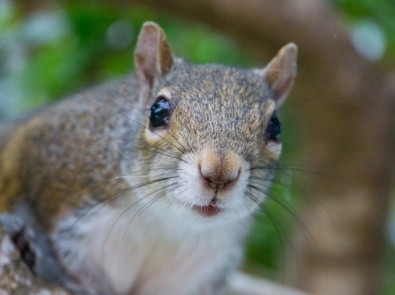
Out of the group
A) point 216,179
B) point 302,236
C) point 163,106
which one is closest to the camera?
point 216,179

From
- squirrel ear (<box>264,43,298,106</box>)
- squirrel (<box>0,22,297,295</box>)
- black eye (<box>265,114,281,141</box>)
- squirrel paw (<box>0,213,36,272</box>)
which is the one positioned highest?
squirrel ear (<box>264,43,298,106</box>)

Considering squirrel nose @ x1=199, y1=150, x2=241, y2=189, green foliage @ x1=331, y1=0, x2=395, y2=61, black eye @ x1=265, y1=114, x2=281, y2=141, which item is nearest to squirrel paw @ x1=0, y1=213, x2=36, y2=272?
squirrel nose @ x1=199, y1=150, x2=241, y2=189

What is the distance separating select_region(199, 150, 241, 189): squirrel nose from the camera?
1.27m

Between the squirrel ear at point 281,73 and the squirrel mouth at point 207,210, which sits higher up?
the squirrel ear at point 281,73

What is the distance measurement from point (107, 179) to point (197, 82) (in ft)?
1.38

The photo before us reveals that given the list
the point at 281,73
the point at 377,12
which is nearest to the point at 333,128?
the point at 377,12

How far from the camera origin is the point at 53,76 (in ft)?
10.3

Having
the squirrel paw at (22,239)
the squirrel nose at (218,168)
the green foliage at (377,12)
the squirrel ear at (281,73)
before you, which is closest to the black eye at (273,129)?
the squirrel ear at (281,73)

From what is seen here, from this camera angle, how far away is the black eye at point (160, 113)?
1.55 metres

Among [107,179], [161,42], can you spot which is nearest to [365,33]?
[161,42]

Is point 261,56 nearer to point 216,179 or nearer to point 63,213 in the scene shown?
point 63,213

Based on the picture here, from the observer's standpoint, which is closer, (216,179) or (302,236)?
(216,179)

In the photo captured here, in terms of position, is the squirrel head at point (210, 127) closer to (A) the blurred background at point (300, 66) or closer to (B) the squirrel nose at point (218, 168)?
(B) the squirrel nose at point (218, 168)

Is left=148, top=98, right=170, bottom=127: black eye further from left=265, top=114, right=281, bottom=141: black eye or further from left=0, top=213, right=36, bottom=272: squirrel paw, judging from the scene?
left=0, top=213, right=36, bottom=272: squirrel paw
